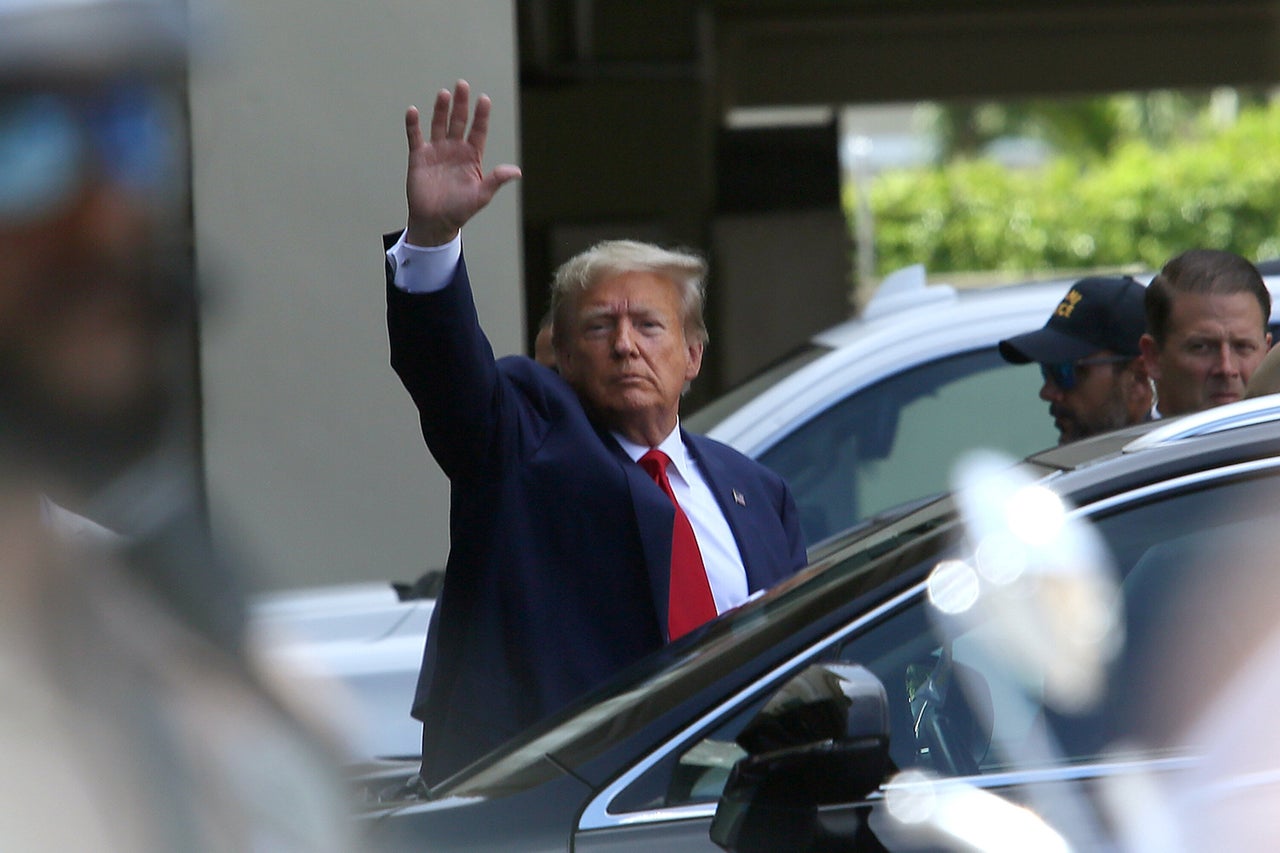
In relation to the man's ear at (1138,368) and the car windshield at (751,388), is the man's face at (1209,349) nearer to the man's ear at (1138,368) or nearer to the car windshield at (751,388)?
the man's ear at (1138,368)

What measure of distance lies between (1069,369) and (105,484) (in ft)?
10.7

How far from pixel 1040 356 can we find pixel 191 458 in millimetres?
3095

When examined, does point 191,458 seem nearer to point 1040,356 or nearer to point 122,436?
point 122,436

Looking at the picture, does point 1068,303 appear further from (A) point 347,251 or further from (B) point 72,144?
(B) point 72,144

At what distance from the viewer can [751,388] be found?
4441 mm

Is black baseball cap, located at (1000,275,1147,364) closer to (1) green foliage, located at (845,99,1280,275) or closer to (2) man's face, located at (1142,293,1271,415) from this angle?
(2) man's face, located at (1142,293,1271,415)

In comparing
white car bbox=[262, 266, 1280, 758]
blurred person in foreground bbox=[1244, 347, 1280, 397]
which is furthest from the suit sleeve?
blurred person in foreground bbox=[1244, 347, 1280, 397]

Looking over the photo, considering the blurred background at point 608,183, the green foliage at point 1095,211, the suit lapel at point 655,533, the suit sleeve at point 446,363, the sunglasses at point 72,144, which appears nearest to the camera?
the sunglasses at point 72,144

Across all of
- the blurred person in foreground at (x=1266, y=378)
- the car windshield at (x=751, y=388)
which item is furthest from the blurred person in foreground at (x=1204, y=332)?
the car windshield at (x=751, y=388)

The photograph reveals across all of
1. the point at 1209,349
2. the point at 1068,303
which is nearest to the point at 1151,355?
the point at 1209,349

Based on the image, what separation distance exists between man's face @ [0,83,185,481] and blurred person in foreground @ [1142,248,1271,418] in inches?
119

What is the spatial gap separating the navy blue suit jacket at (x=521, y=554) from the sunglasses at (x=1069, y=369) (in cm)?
126

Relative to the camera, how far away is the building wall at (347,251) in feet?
19.9

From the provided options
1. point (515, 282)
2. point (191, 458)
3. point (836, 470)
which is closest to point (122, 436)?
point (191, 458)
